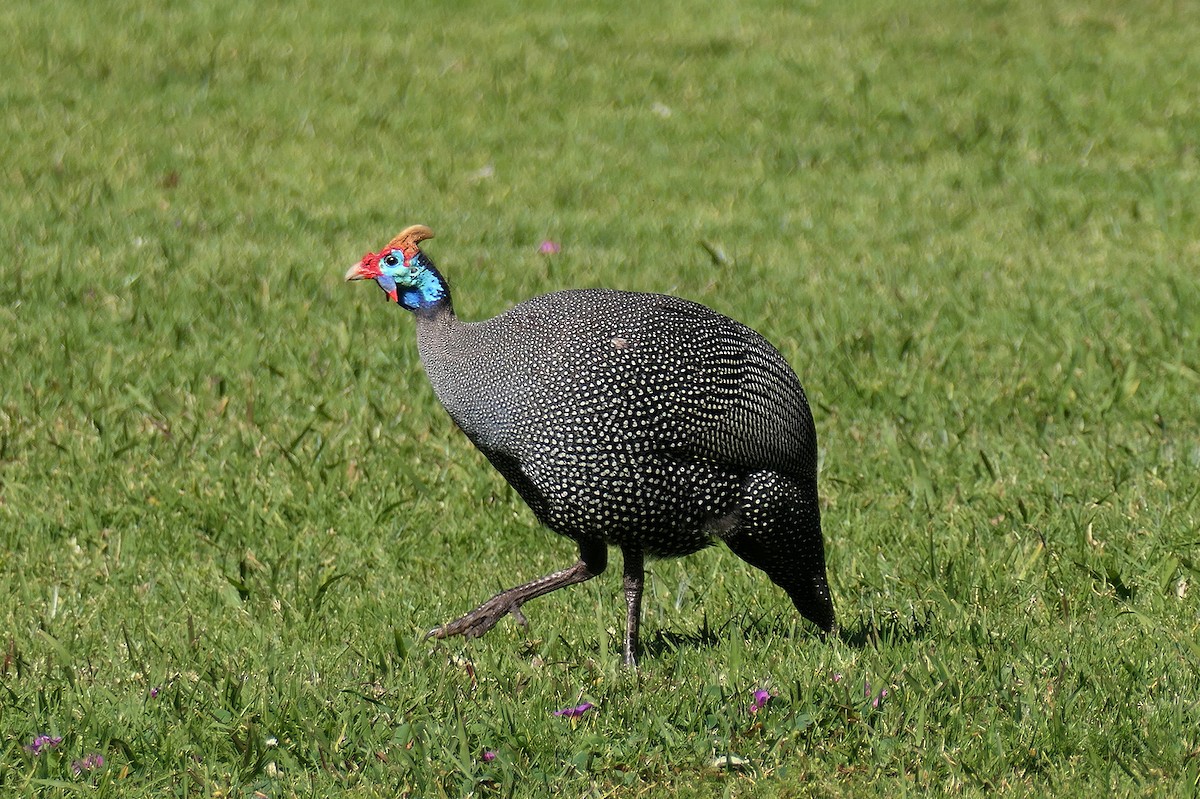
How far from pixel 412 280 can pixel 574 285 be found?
3531mm

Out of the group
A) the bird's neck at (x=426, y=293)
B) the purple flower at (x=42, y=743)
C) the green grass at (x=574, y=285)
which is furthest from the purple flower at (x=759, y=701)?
the purple flower at (x=42, y=743)

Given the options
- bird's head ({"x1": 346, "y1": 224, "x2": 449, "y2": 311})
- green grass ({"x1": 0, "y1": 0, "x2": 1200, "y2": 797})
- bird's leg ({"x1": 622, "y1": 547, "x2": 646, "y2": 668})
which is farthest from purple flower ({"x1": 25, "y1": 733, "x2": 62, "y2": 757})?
bird's leg ({"x1": 622, "y1": 547, "x2": 646, "y2": 668})

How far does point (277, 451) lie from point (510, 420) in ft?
7.10

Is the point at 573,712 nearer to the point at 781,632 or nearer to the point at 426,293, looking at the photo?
the point at 781,632

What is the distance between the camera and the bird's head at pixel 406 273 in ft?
14.9

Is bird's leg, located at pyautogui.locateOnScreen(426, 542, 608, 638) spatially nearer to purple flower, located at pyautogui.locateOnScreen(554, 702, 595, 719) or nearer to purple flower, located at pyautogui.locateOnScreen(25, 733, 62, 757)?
purple flower, located at pyautogui.locateOnScreen(554, 702, 595, 719)

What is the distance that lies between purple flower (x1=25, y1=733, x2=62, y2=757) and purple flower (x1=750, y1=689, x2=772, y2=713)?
5.31 feet

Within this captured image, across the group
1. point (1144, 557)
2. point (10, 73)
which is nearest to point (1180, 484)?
point (1144, 557)

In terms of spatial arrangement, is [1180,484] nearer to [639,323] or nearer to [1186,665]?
[1186,665]

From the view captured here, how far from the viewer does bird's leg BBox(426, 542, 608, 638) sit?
4805 millimetres

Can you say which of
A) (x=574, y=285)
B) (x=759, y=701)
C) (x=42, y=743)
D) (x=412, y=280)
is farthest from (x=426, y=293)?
(x=574, y=285)

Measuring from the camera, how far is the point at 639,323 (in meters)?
4.59

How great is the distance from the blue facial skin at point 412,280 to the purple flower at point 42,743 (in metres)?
1.41

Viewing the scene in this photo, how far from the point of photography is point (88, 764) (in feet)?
12.7
